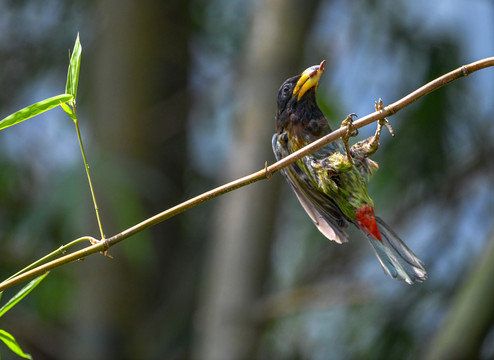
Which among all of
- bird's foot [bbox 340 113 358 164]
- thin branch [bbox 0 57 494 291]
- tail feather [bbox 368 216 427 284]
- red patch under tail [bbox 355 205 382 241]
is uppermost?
bird's foot [bbox 340 113 358 164]

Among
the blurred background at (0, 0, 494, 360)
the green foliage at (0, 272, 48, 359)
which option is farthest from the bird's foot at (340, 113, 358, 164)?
the blurred background at (0, 0, 494, 360)

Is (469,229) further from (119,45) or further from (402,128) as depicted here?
(119,45)

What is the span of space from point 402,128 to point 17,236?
3032 millimetres

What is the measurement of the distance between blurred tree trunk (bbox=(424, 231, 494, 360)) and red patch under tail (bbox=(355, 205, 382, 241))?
232 centimetres

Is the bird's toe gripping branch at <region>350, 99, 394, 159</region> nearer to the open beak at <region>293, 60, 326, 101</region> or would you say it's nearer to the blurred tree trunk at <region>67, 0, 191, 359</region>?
the open beak at <region>293, 60, 326, 101</region>

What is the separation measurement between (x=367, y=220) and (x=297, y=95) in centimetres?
47

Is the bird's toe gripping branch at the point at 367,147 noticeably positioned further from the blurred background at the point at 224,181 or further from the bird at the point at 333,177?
the blurred background at the point at 224,181

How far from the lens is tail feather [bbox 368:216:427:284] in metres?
1.68

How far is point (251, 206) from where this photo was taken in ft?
15.3

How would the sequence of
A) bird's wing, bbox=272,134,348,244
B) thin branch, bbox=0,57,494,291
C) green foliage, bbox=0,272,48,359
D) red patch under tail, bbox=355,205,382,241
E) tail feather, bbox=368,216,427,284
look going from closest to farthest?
1. thin branch, bbox=0,57,494,291
2. green foliage, bbox=0,272,48,359
3. tail feather, bbox=368,216,427,284
4. red patch under tail, bbox=355,205,382,241
5. bird's wing, bbox=272,134,348,244

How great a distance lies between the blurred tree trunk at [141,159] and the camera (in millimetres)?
5562

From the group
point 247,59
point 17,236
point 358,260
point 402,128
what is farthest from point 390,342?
point 17,236

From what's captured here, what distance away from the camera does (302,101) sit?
2113mm

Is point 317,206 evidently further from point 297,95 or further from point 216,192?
point 216,192
